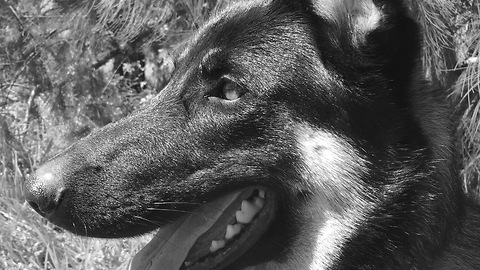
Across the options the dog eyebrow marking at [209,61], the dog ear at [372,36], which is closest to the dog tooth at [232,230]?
the dog eyebrow marking at [209,61]

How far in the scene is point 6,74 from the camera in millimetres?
5422

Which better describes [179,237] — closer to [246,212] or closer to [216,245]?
[216,245]

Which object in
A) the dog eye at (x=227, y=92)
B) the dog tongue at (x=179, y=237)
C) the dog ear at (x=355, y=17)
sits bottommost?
the dog tongue at (x=179, y=237)

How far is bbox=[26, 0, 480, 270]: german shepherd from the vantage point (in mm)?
2432

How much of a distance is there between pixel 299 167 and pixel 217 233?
40 centimetres

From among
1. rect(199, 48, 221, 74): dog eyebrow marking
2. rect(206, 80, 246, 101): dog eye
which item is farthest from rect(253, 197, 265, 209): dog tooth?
rect(199, 48, 221, 74): dog eyebrow marking

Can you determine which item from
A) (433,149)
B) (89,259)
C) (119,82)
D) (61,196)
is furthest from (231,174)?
(119,82)

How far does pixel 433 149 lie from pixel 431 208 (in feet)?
0.72

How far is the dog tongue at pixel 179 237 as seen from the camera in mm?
2533

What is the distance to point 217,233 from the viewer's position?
256cm

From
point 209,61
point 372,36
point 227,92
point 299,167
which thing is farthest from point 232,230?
point 372,36

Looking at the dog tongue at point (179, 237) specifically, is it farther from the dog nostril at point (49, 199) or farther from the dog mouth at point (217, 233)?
the dog nostril at point (49, 199)

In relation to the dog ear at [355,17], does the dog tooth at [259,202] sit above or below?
below

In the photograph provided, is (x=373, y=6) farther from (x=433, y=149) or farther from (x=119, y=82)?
(x=119, y=82)
